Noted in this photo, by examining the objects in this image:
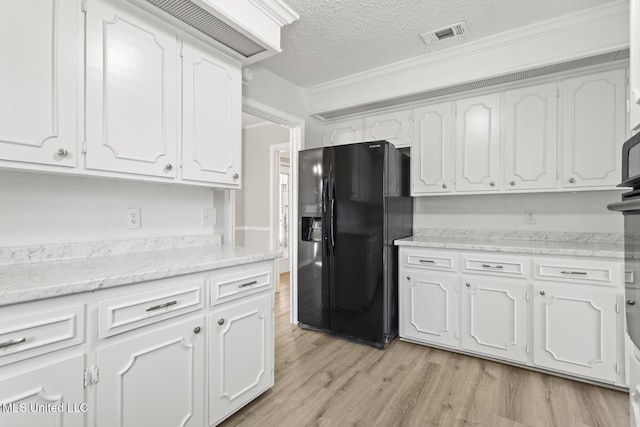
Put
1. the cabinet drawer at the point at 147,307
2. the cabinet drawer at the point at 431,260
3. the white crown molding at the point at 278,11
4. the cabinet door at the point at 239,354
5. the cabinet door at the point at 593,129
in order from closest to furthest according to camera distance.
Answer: the cabinet drawer at the point at 147,307
the cabinet door at the point at 239,354
the white crown molding at the point at 278,11
the cabinet door at the point at 593,129
the cabinet drawer at the point at 431,260

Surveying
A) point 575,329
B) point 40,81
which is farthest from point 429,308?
point 40,81

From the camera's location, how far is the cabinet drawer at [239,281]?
163 cm

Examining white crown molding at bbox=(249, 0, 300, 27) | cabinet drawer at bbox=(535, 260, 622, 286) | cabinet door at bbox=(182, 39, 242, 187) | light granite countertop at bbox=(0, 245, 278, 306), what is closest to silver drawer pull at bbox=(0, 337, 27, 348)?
light granite countertop at bbox=(0, 245, 278, 306)

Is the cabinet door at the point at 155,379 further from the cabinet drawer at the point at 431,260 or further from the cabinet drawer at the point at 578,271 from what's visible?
the cabinet drawer at the point at 578,271

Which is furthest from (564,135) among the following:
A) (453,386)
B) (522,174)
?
(453,386)

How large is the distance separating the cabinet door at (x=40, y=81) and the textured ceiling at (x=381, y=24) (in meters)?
1.28

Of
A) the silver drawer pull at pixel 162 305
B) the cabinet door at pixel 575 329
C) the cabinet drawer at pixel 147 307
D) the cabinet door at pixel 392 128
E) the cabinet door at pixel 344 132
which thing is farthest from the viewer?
the cabinet door at pixel 344 132

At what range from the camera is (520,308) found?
2.32 metres

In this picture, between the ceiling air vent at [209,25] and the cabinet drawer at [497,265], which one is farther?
the cabinet drawer at [497,265]

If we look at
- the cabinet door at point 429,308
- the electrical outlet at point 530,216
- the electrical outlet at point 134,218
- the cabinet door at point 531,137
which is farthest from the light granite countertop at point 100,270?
the electrical outlet at point 530,216

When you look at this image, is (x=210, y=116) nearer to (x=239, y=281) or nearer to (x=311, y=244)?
(x=239, y=281)

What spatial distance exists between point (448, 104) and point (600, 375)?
2319 mm

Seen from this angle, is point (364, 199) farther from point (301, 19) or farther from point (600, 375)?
point (600, 375)

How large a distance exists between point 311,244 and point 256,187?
7.32 ft
